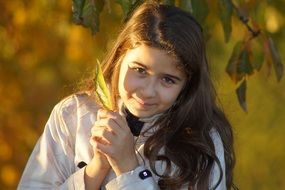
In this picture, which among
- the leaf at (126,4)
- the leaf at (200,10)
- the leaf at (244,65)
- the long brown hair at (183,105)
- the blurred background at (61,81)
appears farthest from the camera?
the blurred background at (61,81)

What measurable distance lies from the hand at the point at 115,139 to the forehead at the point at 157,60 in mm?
146

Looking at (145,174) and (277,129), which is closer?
(145,174)

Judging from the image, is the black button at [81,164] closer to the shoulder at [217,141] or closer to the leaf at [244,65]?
the shoulder at [217,141]

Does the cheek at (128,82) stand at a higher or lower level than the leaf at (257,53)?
higher

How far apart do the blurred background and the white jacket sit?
1343mm

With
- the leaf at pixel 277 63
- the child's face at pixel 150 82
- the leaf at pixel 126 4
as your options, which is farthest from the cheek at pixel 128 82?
the leaf at pixel 277 63

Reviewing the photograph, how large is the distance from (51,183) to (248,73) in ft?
2.46

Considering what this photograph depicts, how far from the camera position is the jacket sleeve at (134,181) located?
2.82 m

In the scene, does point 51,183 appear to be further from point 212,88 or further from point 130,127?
point 212,88

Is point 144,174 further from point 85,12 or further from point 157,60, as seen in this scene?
point 85,12

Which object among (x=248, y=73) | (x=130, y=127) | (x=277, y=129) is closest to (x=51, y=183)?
(x=130, y=127)

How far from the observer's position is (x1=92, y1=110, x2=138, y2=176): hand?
2.79 metres

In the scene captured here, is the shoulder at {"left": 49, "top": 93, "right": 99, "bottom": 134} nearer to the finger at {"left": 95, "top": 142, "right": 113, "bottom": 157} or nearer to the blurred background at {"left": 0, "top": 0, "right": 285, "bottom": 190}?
the finger at {"left": 95, "top": 142, "right": 113, "bottom": 157}

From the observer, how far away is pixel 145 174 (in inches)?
112
